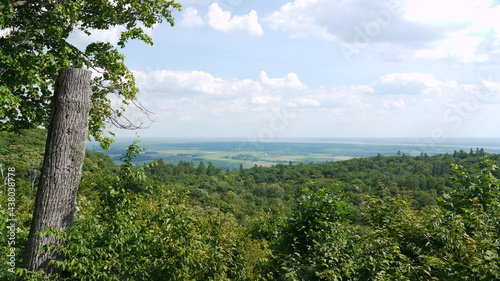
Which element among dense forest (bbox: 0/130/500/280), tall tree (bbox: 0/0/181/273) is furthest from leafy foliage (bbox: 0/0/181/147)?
dense forest (bbox: 0/130/500/280)

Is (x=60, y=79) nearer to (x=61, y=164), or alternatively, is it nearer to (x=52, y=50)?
(x=61, y=164)

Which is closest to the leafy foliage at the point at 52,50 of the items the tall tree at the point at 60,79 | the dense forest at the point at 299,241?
the tall tree at the point at 60,79

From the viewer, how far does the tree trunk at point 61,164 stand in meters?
4.45

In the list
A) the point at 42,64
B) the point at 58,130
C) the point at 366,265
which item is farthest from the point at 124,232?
the point at 42,64

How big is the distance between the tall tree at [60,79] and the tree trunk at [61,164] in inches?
0.5

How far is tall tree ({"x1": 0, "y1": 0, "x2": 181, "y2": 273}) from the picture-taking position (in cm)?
457

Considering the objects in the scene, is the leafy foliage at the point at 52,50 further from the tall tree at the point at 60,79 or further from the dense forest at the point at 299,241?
the dense forest at the point at 299,241

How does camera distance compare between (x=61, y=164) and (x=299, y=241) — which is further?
(x=299, y=241)

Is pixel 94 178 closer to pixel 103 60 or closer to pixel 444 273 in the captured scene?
pixel 103 60

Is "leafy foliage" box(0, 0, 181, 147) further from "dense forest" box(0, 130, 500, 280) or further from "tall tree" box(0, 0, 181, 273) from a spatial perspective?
"dense forest" box(0, 130, 500, 280)

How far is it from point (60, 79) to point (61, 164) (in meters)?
1.31

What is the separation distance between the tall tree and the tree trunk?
0.5 inches

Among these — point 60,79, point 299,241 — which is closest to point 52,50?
point 60,79

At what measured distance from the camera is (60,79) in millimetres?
4711
